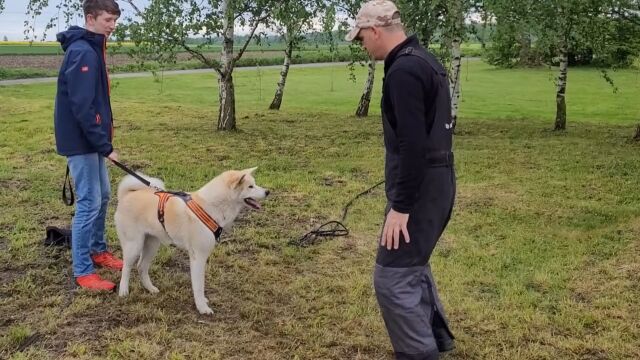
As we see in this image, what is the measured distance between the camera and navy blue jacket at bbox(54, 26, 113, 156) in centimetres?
452

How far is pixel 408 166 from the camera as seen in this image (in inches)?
121

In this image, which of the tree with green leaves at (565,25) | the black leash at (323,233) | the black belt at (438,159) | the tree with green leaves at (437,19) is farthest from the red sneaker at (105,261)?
the tree with green leaves at (565,25)

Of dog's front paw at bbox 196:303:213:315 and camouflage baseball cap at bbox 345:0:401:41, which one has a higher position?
camouflage baseball cap at bbox 345:0:401:41

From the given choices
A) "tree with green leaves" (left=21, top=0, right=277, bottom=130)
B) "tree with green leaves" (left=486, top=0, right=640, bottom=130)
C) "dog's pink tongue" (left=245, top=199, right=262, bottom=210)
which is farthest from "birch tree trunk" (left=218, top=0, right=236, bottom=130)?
"dog's pink tongue" (left=245, top=199, right=262, bottom=210)

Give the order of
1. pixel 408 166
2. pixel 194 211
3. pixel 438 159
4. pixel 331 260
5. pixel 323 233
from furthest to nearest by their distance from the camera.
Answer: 1. pixel 323 233
2. pixel 331 260
3. pixel 194 211
4. pixel 438 159
5. pixel 408 166

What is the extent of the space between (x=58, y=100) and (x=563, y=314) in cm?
419

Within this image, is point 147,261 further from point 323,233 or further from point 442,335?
point 442,335

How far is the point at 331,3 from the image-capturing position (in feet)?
36.7

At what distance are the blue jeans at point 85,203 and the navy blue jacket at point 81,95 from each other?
11 centimetres

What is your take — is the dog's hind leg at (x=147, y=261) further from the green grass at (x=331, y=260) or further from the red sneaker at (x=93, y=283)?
the red sneaker at (x=93, y=283)

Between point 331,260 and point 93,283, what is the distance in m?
2.16

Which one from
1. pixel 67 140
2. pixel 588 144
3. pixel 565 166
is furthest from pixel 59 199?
pixel 588 144

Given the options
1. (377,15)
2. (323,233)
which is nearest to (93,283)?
(323,233)

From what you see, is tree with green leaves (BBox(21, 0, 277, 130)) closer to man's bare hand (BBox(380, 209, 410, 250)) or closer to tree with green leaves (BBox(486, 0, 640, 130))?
tree with green leaves (BBox(486, 0, 640, 130))
